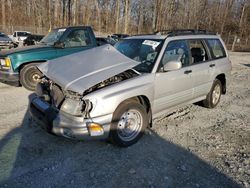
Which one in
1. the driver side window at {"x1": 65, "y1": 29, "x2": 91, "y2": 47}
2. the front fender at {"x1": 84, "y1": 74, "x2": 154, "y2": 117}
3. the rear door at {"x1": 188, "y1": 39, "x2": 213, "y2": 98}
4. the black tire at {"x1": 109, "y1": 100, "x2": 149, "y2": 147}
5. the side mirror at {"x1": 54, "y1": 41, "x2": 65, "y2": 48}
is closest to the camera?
the front fender at {"x1": 84, "y1": 74, "x2": 154, "y2": 117}

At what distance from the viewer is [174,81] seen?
3988 mm

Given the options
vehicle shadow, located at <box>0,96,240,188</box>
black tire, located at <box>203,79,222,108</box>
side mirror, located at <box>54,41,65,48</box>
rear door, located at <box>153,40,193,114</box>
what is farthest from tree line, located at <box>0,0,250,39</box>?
vehicle shadow, located at <box>0,96,240,188</box>

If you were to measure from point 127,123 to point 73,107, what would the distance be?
0.95 metres

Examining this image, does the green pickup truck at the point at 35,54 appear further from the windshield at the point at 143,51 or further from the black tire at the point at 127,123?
the black tire at the point at 127,123

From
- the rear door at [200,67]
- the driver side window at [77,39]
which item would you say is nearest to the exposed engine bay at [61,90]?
the rear door at [200,67]

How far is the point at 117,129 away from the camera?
330 cm

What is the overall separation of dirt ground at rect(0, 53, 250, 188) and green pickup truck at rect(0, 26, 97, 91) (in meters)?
1.85

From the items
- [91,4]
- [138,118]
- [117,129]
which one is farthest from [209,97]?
[91,4]

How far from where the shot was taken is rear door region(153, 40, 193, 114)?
12.4 feet

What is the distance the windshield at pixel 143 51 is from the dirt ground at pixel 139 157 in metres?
1.24

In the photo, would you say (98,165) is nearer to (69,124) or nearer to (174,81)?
(69,124)

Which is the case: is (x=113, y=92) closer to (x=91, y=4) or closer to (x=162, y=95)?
(x=162, y=95)

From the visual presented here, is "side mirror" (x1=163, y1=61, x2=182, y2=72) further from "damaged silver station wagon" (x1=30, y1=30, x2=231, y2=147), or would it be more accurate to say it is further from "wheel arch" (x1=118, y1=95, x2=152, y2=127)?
"wheel arch" (x1=118, y1=95, x2=152, y2=127)

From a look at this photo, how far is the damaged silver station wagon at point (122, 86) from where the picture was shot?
9.82 feet
